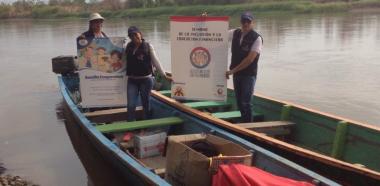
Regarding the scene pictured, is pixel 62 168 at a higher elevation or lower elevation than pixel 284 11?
lower

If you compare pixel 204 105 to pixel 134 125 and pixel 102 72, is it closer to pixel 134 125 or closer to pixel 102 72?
pixel 134 125

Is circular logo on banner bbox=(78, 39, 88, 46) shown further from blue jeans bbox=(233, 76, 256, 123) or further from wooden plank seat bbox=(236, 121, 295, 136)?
wooden plank seat bbox=(236, 121, 295, 136)

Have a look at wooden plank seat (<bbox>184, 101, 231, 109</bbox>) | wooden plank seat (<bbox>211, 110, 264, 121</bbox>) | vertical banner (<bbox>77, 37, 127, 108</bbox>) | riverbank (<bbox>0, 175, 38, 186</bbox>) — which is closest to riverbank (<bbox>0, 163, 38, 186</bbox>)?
riverbank (<bbox>0, 175, 38, 186</bbox>)

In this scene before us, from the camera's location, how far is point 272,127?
6445 millimetres

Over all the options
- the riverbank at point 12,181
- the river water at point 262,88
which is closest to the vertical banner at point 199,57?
the river water at point 262,88

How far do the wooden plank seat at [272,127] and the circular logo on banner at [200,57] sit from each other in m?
1.01

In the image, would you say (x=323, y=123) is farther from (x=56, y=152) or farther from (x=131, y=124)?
(x=56, y=152)

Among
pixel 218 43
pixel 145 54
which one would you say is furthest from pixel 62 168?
pixel 218 43

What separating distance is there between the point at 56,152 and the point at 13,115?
10.7 feet

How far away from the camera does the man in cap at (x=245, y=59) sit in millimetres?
6387

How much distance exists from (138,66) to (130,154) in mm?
1357

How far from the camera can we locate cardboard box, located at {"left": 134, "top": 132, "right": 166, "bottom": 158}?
647 cm

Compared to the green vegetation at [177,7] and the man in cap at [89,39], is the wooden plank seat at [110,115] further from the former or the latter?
the green vegetation at [177,7]

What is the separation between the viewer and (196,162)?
455 cm
